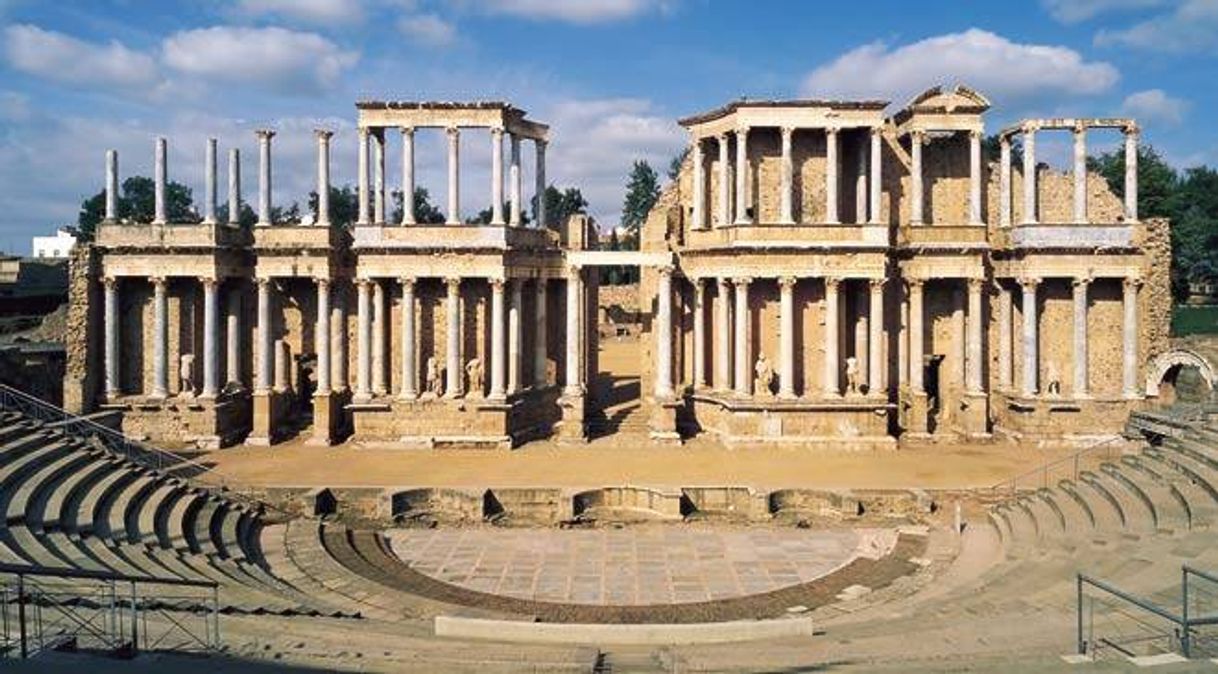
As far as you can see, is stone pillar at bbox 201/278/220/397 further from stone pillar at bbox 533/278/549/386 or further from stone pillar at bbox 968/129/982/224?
stone pillar at bbox 968/129/982/224

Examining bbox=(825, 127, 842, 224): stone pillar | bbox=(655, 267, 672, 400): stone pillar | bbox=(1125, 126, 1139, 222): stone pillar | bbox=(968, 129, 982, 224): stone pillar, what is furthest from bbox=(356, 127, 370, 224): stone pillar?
bbox=(1125, 126, 1139, 222): stone pillar

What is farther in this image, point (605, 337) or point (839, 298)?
point (605, 337)

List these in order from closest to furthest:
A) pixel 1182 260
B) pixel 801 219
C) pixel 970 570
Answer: pixel 970 570 → pixel 801 219 → pixel 1182 260

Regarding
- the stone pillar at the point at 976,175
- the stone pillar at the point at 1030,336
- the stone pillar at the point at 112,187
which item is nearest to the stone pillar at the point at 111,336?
the stone pillar at the point at 112,187

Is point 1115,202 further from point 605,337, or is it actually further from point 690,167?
point 605,337

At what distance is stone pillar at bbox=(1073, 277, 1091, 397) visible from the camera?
3219 centimetres

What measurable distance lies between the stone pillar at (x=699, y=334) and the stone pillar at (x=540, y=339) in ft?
17.8

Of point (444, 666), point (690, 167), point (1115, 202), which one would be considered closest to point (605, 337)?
point (690, 167)

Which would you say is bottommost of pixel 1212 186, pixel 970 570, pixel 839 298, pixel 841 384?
pixel 970 570

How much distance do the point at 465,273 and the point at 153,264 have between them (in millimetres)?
10361

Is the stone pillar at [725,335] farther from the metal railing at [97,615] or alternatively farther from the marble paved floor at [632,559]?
the metal railing at [97,615]

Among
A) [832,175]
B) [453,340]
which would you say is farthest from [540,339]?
[832,175]

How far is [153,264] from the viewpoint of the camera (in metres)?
32.2

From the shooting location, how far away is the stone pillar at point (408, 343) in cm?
3266
